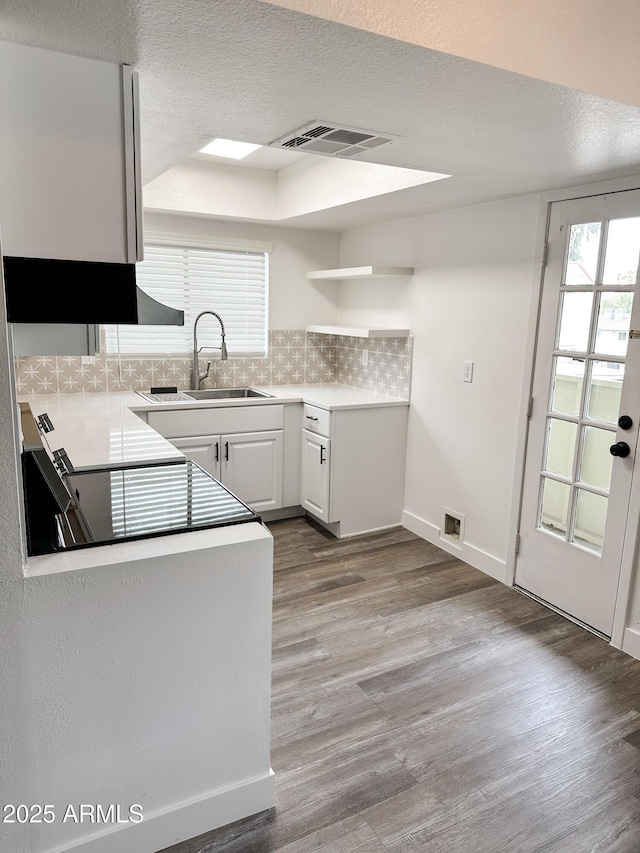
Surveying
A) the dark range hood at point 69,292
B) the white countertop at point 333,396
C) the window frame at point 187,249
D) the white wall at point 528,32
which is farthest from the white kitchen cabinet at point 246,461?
the white wall at point 528,32

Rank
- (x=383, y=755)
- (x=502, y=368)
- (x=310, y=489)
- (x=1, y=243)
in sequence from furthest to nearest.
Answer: (x=310, y=489), (x=502, y=368), (x=383, y=755), (x=1, y=243)

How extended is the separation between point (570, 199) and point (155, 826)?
3011mm

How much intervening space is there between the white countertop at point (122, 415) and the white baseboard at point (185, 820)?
3.94ft

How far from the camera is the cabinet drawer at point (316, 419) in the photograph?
3779 millimetres

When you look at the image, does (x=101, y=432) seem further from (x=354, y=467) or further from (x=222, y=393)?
(x=354, y=467)

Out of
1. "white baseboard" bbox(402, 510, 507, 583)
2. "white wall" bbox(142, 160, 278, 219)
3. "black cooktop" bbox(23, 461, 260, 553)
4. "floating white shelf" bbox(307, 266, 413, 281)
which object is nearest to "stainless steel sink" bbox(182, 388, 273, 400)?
"floating white shelf" bbox(307, 266, 413, 281)

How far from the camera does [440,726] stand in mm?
2172

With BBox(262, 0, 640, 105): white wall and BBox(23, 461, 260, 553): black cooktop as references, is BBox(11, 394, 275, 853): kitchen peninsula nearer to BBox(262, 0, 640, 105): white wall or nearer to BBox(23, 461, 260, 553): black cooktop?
BBox(23, 461, 260, 553): black cooktop

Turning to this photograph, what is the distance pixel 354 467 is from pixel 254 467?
68 centimetres

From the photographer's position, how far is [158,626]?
1559mm

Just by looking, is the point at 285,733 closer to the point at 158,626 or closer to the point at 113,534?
the point at 158,626

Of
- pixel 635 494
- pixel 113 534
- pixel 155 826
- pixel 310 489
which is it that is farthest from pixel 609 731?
pixel 310 489

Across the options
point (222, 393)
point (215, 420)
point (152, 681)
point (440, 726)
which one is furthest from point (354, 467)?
point (152, 681)

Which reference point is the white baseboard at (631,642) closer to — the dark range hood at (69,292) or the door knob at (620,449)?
the door knob at (620,449)
